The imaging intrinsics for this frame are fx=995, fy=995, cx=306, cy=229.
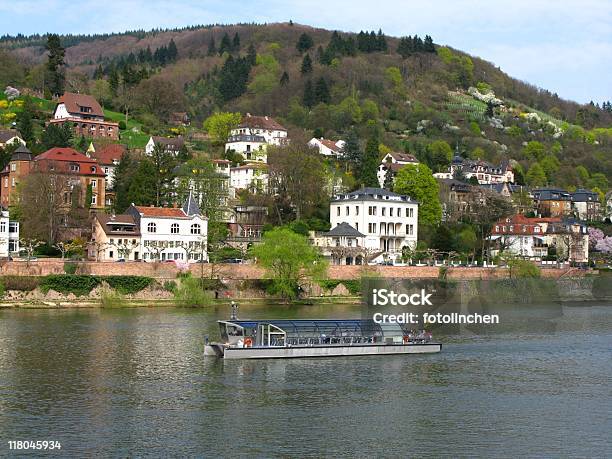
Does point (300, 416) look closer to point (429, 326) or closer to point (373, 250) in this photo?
point (429, 326)

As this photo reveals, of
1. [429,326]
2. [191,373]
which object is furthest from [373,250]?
[191,373]

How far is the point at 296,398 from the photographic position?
1610 inches

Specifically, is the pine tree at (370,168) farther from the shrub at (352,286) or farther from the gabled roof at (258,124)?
the shrub at (352,286)

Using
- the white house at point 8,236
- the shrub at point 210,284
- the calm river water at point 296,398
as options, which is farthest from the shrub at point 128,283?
the calm river water at point 296,398

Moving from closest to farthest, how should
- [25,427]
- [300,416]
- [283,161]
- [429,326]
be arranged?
[25,427]
[300,416]
[429,326]
[283,161]

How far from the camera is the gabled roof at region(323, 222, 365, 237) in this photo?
101625 millimetres

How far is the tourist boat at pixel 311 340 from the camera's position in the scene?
169 ft

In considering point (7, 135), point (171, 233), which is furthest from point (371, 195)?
point (7, 135)

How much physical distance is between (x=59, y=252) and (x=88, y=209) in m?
15.5

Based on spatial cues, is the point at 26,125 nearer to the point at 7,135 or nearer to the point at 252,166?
the point at 7,135

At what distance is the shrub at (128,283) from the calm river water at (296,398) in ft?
57.3

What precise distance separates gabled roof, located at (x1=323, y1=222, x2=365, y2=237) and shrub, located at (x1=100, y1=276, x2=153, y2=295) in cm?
2724

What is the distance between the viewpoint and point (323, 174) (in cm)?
11250

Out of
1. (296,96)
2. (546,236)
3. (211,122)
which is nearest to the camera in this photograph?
(546,236)
